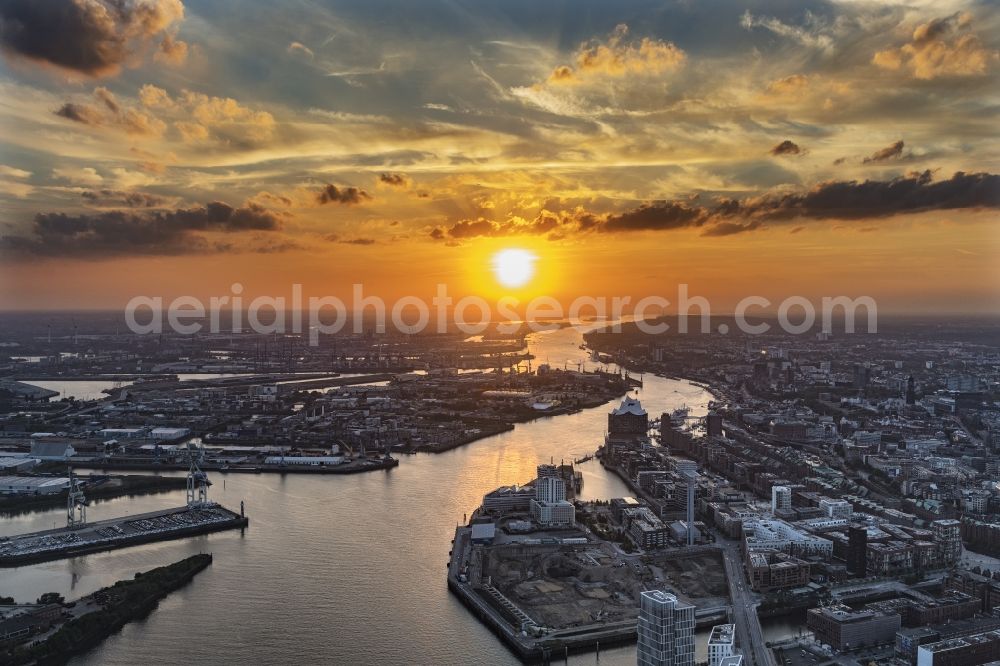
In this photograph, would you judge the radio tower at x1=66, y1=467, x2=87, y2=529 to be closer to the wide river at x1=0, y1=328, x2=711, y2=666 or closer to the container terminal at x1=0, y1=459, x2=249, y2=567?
the container terminal at x1=0, y1=459, x2=249, y2=567

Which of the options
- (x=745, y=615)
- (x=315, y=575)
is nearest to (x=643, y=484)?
(x=745, y=615)

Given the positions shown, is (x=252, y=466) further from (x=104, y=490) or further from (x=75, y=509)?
(x=75, y=509)

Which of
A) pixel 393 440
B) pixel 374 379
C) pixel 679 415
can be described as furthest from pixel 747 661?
pixel 374 379

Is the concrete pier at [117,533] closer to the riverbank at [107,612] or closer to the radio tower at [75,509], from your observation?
the radio tower at [75,509]

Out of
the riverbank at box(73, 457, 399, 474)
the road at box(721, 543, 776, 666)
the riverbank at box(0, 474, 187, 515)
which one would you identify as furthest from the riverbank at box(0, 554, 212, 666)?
the road at box(721, 543, 776, 666)

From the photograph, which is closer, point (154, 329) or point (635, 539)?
point (635, 539)

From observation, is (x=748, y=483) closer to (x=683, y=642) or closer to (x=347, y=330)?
(x=683, y=642)

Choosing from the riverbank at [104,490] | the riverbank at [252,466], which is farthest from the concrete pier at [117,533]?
the riverbank at [252,466]
